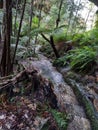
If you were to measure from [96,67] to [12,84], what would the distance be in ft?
5.36

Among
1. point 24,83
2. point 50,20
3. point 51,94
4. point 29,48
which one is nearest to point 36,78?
point 24,83

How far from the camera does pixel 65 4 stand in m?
6.85

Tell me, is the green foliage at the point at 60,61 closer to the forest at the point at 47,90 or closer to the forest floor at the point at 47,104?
the forest at the point at 47,90

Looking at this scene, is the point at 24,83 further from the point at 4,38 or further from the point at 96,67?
the point at 96,67

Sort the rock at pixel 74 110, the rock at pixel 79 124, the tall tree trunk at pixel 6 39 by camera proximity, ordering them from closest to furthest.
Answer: the rock at pixel 79 124
the rock at pixel 74 110
the tall tree trunk at pixel 6 39

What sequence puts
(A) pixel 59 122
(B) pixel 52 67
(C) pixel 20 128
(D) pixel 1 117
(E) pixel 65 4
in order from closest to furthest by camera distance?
(A) pixel 59 122 → (C) pixel 20 128 → (D) pixel 1 117 → (B) pixel 52 67 → (E) pixel 65 4

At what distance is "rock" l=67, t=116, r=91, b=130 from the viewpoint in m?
2.73

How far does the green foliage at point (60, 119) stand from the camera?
2777 mm

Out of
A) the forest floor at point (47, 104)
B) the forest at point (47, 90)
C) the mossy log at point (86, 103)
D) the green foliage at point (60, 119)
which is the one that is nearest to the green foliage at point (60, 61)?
the forest at point (47, 90)

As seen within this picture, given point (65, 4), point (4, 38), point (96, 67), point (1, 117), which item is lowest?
point (1, 117)

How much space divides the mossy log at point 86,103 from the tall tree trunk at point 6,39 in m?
1.29

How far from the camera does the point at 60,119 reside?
9.33 feet

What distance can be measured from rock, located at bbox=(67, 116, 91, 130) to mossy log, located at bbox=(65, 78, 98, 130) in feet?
0.27

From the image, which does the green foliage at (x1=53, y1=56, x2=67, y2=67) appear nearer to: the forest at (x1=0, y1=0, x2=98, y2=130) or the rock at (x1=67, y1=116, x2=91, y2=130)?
the forest at (x1=0, y1=0, x2=98, y2=130)
